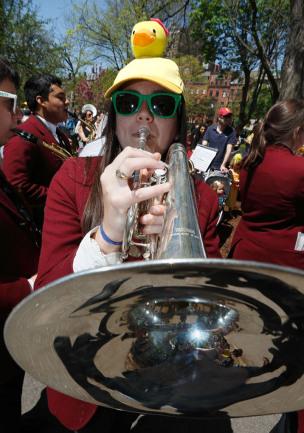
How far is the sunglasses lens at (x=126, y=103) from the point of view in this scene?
4.66ft

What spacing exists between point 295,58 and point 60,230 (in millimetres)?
5034

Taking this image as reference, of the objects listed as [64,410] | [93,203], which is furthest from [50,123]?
[64,410]

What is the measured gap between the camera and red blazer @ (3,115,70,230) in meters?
2.70

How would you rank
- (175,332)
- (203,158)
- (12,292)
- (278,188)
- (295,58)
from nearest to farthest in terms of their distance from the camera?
(175,332) < (12,292) < (278,188) < (203,158) < (295,58)

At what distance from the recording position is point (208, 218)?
1544 millimetres

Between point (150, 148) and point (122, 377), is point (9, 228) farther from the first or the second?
point (122, 377)

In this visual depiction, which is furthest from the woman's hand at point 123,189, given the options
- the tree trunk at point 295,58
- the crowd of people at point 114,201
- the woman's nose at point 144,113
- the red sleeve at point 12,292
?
the tree trunk at point 295,58

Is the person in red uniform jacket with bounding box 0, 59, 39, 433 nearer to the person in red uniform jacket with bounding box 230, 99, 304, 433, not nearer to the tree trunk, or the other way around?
the person in red uniform jacket with bounding box 230, 99, 304, 433

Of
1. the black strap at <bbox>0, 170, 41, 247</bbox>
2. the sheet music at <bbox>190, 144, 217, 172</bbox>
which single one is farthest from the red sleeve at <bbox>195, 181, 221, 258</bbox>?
the sheet music at <bbox>190, 144, 217, 172</bbox>

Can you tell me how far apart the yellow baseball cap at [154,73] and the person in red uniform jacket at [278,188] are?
1167 mm

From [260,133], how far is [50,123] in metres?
2.27

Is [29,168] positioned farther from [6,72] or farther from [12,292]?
[12,292]

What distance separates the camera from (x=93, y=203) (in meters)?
1.35

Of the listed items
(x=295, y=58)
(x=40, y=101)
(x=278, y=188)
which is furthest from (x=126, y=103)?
(x=295, y=58)
